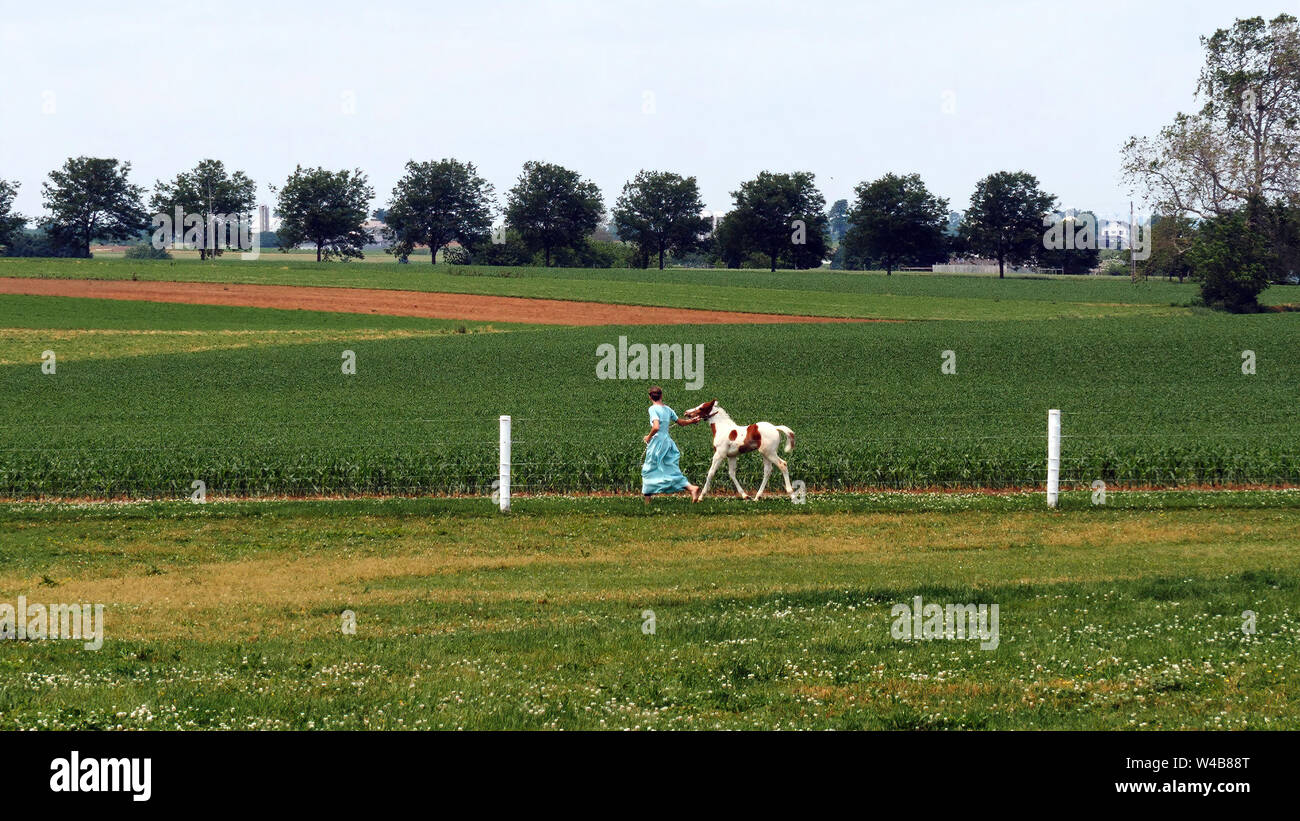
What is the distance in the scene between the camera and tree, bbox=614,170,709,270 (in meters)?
150

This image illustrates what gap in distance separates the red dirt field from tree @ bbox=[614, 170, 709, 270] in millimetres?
67242

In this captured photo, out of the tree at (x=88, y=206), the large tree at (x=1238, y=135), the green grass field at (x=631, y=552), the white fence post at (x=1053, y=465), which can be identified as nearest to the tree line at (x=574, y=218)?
the tree at (x=88, y=206)

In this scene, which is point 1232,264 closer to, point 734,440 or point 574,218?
point 734,440

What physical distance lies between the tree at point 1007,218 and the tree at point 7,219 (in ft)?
329

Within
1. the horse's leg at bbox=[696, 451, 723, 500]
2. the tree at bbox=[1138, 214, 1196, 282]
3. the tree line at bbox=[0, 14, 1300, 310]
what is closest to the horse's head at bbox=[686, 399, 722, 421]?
the horse's leg at bbox=[696, 451, 723, 500]

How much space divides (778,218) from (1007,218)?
989 inches

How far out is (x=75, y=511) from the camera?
20.5m

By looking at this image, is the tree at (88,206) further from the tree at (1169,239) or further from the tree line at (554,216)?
the tree at (1169,239)

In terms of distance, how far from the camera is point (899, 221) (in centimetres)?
13738

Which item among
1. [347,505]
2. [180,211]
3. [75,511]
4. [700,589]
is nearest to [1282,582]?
[700,589]

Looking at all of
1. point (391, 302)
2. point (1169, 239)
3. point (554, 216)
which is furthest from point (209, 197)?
point (1169, 239)

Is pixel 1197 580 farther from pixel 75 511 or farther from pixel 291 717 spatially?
pixel 75 511

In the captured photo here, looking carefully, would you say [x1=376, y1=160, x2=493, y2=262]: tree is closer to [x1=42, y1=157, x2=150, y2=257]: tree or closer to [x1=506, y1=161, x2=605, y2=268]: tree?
[x1=506, y1=161, x2=605, y2=268]: tree

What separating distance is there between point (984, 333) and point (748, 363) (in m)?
14.1
